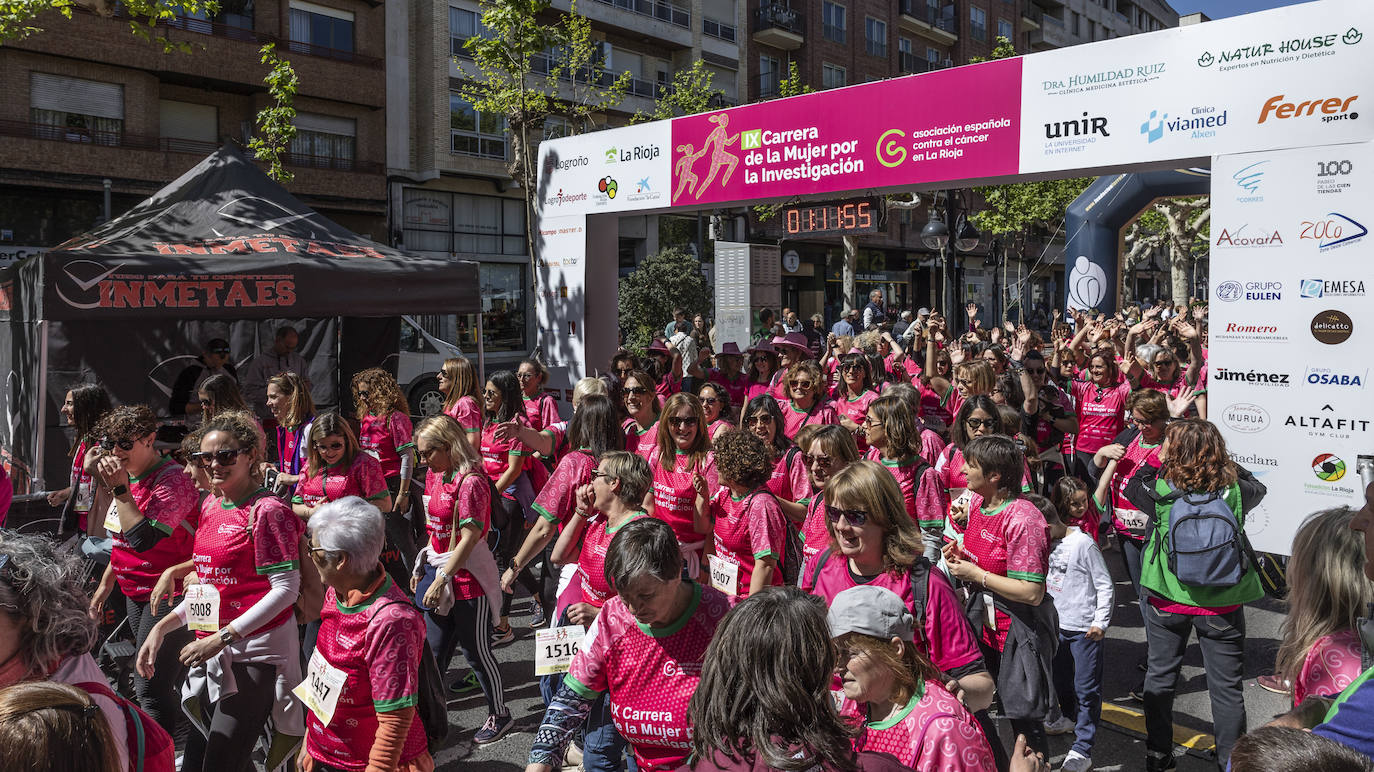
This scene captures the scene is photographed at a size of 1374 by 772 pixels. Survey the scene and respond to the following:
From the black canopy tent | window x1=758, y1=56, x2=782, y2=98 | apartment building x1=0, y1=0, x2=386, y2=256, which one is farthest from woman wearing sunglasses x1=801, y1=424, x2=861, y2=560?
window x1=758, y1=56, x2=782, y2=98

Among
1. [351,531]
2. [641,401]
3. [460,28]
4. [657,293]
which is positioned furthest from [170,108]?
[351,531]

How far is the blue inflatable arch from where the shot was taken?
45.4ft

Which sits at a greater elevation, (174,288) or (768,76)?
(768,76)

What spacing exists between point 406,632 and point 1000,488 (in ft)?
7.98

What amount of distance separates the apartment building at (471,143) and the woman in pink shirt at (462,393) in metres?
18.6

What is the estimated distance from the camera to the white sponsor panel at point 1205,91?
23.0ft

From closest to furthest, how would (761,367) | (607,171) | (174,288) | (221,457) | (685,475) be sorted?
(221,457)
(685,475)
(174,288)
(761,367)
(607,171)

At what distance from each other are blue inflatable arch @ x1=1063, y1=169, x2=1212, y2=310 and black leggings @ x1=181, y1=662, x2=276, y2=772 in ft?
44.3

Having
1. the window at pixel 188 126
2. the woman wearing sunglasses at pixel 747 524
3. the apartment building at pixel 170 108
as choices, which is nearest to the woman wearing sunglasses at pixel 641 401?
the woman wearing sunglasses at pixel 747 524

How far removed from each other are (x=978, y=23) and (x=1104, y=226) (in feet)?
124

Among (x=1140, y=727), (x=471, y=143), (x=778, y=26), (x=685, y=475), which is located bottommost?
(x=1140, y=727)

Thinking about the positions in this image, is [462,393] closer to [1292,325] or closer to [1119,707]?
[1119,707]

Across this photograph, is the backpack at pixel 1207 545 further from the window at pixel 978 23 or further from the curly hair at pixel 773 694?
the window at pixel 978 23

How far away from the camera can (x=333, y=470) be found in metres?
5.22
